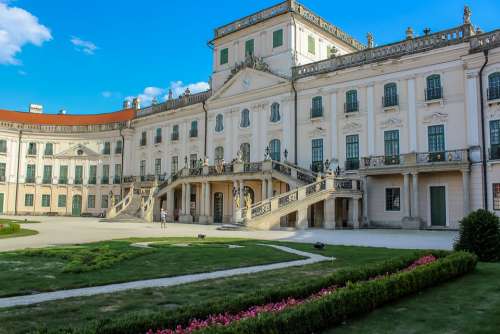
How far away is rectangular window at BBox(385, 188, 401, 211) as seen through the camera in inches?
1172

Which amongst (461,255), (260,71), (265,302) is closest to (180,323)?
(265,302)

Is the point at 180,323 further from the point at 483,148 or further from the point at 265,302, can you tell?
the point at 483,148

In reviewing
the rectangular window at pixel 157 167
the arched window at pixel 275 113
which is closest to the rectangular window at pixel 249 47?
the arched window at pixel 275 113

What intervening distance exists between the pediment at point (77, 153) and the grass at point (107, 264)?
42195 millimetres

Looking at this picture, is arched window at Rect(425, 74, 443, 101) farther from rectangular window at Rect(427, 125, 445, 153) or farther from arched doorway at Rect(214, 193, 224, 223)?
arched doorway at Rect(214, 193, 224, 223)

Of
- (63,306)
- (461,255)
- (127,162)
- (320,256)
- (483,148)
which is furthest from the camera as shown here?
(127,162)

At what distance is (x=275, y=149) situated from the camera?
37250 millimetres

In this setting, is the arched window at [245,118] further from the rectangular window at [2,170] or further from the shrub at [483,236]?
the rectangular window at [2,170]

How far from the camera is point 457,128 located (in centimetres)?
2819

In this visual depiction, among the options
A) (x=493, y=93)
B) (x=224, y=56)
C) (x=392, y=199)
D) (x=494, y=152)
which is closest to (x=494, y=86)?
(x=493, y=93)

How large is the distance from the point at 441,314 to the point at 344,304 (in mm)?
1582

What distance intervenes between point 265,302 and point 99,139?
51043mm

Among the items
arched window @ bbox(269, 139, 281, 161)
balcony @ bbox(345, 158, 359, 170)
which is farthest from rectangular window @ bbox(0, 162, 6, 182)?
balcony @ bbox(345, 158, 359, 170)

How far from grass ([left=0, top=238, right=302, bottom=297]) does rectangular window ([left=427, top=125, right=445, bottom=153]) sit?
686 inches
